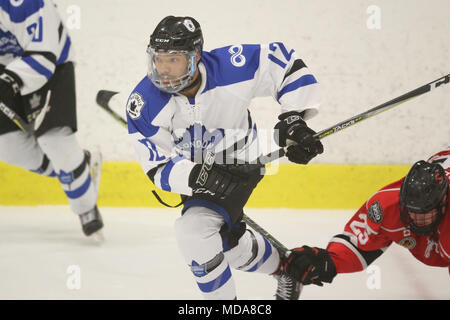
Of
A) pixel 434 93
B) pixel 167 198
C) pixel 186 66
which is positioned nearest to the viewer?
pixel 186 66

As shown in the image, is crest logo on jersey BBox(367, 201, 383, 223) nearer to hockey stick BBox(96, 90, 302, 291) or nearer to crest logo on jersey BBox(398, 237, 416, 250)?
crest logo on jersey BBox(398, 237, 416, 250)

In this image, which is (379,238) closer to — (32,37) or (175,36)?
(175,36)

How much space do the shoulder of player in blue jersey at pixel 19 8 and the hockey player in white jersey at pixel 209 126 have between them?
3.01 ft

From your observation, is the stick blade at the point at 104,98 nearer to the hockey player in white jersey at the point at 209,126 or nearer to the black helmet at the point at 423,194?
the hockey player in white jersey at the point at 209,126

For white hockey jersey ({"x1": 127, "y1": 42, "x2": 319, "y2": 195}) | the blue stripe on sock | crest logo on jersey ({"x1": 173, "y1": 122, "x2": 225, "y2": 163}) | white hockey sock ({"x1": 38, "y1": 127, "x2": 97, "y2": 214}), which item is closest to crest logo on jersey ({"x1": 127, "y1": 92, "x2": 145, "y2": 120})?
white hockey jersey ({"x1": 127, "y1": 42, "x2": 319, "y2": 195})

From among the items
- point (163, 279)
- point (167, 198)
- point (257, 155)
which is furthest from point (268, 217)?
point (257, 155)

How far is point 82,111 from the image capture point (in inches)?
154

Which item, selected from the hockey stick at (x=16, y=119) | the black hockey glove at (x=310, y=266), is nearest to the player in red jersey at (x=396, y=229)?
the black hockey glove at (x=310, y=266)

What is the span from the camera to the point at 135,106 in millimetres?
2057

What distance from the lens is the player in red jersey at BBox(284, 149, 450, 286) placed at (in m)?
2.01

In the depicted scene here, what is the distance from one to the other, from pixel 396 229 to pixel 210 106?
778mm

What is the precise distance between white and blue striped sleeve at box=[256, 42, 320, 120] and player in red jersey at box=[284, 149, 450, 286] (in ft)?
1.33

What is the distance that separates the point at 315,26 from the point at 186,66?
1.82 meters
